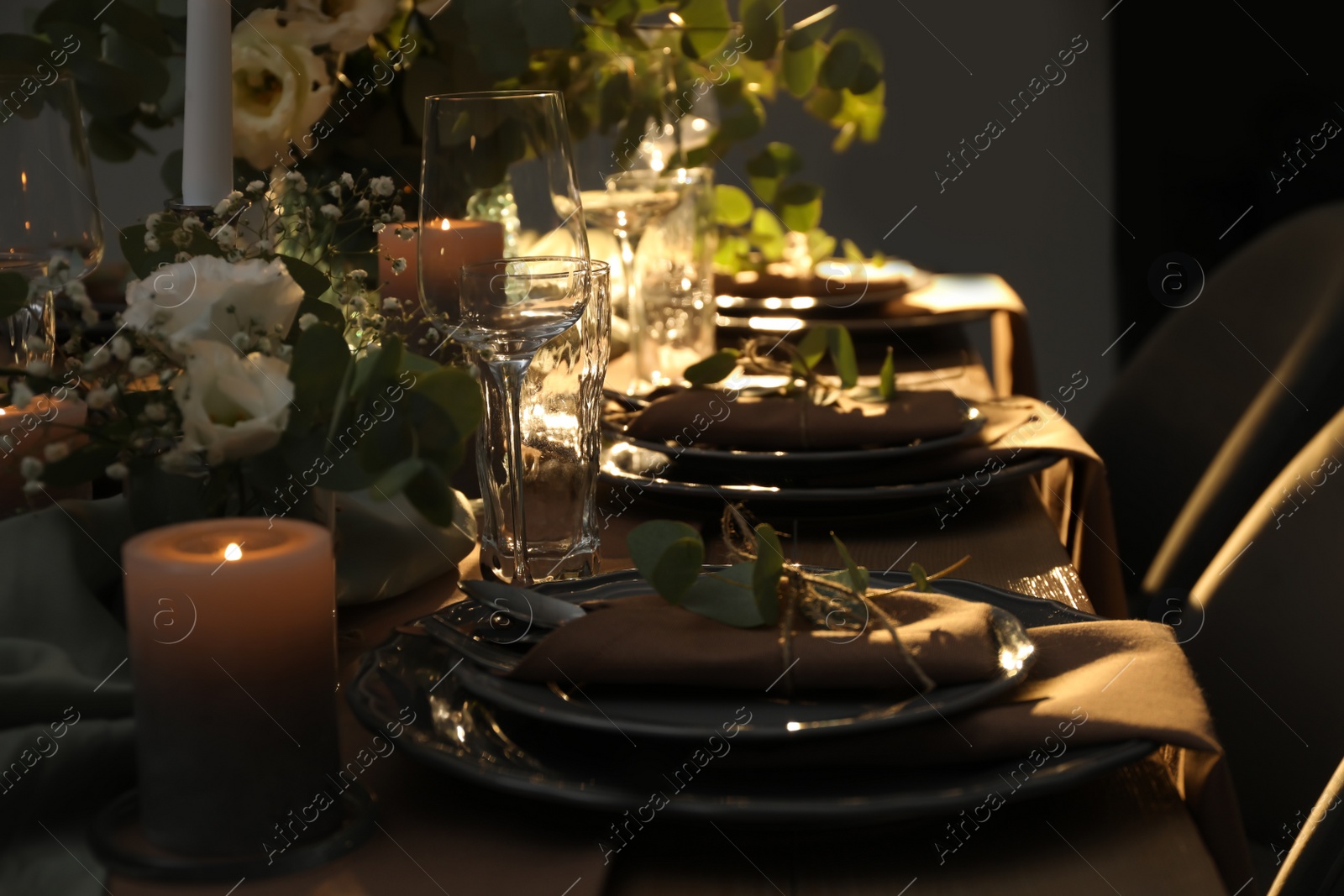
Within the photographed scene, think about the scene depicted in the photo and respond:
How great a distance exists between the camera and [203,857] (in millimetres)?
461

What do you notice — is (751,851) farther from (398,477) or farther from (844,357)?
(844,357)

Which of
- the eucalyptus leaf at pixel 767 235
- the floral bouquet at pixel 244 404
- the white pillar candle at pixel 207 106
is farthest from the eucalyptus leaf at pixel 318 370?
the eucalyptus leaf at pixel 767 235

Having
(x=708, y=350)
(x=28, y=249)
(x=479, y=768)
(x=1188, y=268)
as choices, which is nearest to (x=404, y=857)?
(x=479, y=768)

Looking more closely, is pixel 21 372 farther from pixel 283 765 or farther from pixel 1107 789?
pixel 1107 789

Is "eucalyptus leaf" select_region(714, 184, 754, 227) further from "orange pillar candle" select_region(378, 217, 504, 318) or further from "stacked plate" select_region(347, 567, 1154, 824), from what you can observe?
"stacked plate" select_region(347, 567, 1154, 824)

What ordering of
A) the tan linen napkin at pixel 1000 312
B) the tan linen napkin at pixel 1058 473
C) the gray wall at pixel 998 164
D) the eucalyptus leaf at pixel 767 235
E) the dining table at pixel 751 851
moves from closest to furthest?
the dining table at pixel 751 851 < the tan linen napkin at pixel 1058 473 < the tan linen napkin at pixel 1000 312 < the eucalyptus leaf at pixel 767 235 < the gray wall at pixel 998 164

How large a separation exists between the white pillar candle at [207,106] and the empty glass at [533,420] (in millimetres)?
161

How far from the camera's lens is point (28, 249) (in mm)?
806

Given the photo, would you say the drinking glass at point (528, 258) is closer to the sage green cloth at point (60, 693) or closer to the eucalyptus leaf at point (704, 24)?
the sage green cloth at point (60, 693)

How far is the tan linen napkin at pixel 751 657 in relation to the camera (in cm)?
51

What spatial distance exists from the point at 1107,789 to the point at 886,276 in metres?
1.37

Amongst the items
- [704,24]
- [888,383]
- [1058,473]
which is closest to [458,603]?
[888,383]

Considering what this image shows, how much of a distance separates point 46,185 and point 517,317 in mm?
335

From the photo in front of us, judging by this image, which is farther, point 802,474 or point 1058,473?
point 1058,473
